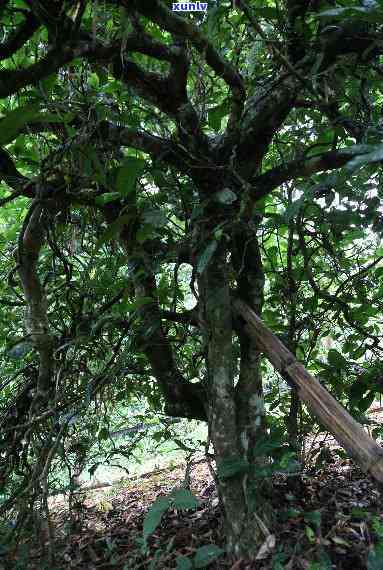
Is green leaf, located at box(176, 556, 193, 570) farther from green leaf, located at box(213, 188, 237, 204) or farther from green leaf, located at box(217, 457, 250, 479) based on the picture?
green leaf, located at box(213, 188, 237, 204)

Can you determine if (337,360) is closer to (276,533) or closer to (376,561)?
(276,533)

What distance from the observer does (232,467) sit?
125 centimetres

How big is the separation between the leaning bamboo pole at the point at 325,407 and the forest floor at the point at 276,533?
179mm

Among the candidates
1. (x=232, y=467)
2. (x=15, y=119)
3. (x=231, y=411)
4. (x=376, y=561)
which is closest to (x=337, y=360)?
(x=231, y=411)

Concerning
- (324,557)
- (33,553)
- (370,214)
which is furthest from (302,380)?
(33,553)

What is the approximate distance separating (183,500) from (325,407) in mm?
394

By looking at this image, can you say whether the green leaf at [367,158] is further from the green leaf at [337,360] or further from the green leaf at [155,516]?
the green leaf at [337,360]

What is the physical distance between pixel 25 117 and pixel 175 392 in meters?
1.19

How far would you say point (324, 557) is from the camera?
1118 mm

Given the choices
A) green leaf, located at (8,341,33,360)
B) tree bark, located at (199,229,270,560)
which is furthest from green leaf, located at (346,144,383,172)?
green leaf, located at (8,341,33,360)

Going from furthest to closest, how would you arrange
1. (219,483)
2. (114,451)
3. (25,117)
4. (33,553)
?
(114,451) → (33,553) → (219,483) → (25,117)

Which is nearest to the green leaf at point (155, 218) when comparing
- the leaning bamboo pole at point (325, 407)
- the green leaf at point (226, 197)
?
the green leaf at point (226, 197)

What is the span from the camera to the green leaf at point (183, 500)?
1039mm

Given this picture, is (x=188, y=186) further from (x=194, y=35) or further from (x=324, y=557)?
(x=324, y=557)
